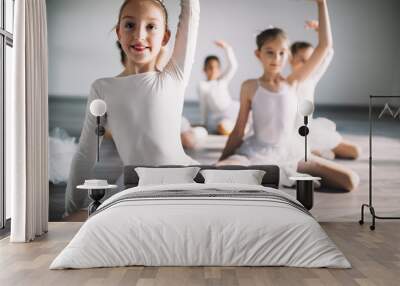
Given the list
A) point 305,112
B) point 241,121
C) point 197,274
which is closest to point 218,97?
point 241,121

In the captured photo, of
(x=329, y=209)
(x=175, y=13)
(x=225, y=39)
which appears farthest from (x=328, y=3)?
(x=329, y=209)

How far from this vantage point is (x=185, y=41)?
7.56m

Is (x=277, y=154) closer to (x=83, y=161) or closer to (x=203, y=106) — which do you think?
(x=203, y=106)

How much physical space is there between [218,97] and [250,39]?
859 mm

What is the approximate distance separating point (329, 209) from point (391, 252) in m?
2.24

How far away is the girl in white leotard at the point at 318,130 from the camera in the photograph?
757cm

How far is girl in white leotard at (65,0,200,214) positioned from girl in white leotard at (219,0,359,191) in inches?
29.6

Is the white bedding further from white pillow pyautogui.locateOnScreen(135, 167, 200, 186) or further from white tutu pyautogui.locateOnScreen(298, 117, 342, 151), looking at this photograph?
white tutu pyautogui.locateOnScreen(298, 117, 342, 151)

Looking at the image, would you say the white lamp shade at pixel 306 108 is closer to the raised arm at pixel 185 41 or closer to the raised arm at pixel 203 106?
the raised arm at pixel 203 106

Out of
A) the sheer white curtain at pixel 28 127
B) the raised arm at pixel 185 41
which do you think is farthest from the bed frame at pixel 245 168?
the raised arm at pixel 185 41

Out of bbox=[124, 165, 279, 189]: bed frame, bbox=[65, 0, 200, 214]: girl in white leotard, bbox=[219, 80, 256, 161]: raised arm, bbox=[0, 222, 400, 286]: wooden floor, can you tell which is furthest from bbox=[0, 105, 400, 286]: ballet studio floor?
bbox=[124, 165, 279, 189]: bed frame

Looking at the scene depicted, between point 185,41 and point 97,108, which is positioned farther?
point 185,41

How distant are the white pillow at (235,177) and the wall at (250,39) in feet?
4.00

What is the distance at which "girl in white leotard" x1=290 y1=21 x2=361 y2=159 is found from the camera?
7.57 m
